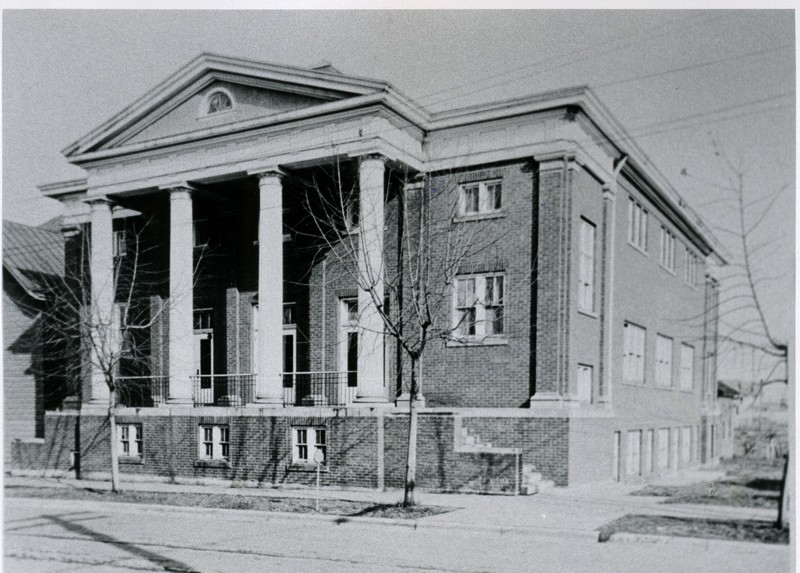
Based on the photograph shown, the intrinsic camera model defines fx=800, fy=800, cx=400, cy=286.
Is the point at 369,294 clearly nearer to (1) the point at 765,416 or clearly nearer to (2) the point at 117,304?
(2) the point at 117,304

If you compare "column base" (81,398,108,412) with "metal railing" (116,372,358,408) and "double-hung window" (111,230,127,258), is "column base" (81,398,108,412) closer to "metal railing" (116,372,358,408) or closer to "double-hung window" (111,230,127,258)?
"metal railing" (116,372,358,408)

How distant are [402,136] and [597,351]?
6.78m

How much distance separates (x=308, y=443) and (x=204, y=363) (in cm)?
673

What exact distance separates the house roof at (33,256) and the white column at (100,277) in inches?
62.1

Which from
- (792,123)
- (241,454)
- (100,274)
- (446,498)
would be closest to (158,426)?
(241,454)

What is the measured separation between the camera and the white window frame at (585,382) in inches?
722

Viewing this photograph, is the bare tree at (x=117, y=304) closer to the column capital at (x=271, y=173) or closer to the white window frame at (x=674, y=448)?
the column capital at (x=271, y=173)

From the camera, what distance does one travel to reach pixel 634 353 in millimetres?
20125

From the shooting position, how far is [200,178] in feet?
68.2

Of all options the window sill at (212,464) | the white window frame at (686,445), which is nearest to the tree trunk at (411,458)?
the window sill at (212,464)

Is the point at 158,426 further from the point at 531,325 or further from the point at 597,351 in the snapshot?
the point at 597,351

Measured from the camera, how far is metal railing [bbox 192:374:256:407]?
22.0 metres

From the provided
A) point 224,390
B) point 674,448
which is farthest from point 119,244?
point 674,448

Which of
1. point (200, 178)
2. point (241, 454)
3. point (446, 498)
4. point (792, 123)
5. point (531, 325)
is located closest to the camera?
point (792, 123)
